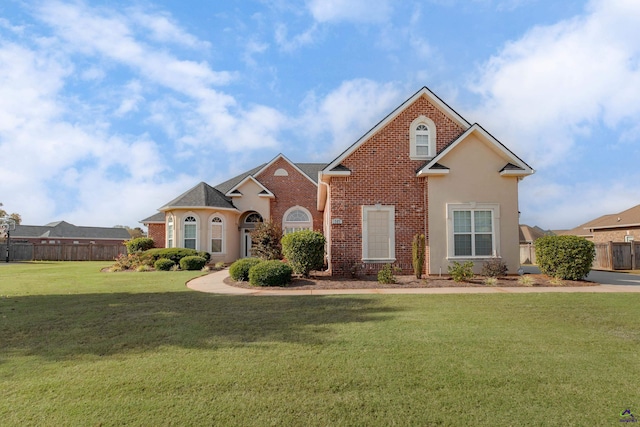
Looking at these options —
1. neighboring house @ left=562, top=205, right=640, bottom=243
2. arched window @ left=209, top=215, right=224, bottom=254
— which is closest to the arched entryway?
arched window @ left=209, top=215, right=224, bottom=254

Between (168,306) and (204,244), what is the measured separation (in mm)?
15275

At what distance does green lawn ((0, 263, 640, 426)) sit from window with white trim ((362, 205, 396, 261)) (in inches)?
232

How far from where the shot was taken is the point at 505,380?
4.64m

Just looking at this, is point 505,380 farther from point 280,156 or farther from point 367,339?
point 280,156

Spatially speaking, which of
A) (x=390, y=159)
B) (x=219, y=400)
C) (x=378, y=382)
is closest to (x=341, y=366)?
(x=378, y=382)

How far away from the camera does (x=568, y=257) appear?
1351 cm

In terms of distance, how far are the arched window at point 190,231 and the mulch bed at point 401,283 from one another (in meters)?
10.4

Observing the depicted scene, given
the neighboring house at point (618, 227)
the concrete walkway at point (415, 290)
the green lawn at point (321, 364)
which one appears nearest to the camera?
the green lawn at point (321, 364)

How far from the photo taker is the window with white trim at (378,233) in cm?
1492

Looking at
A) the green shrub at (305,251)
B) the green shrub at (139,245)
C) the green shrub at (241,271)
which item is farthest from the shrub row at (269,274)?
the green shrub at (139,245)

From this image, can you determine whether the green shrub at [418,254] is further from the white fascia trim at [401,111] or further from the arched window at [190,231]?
the arched window at [190,231]

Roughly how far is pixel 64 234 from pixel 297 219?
38243 millimetres

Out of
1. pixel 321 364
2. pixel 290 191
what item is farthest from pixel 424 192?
pixel 290 191

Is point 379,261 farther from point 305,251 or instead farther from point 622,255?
point 622,255
